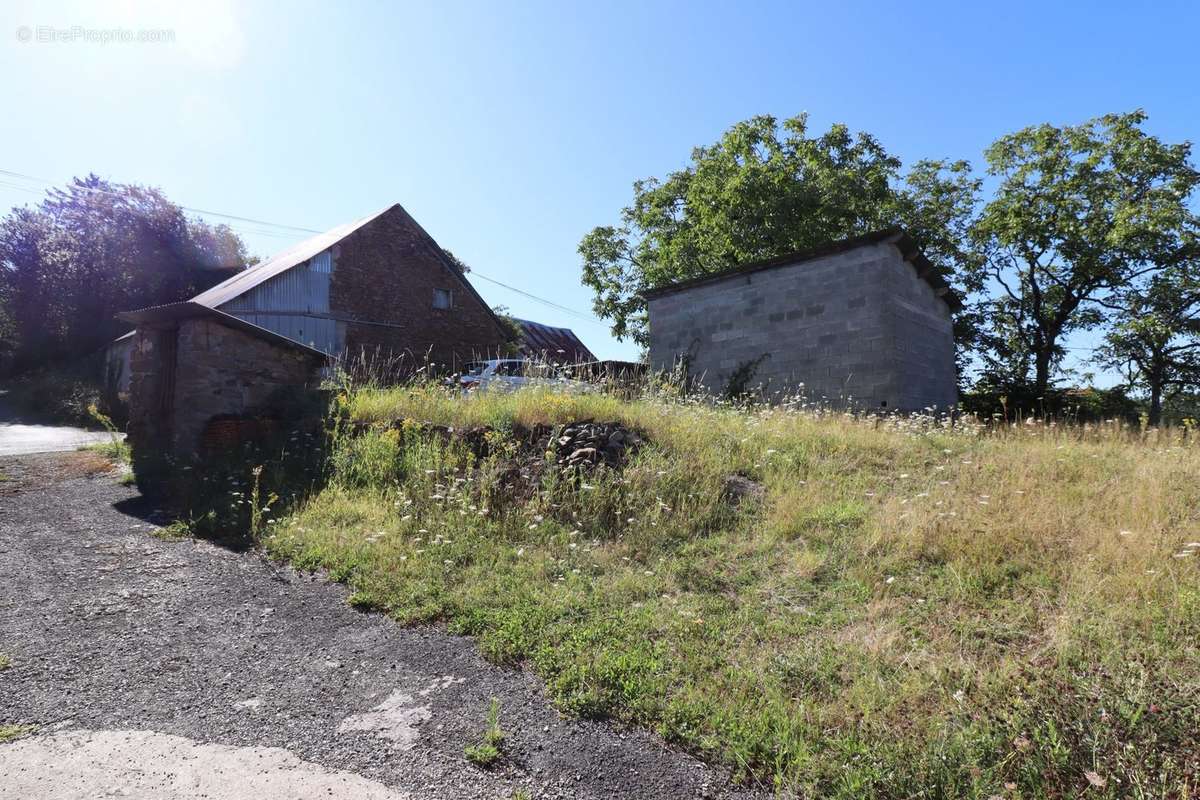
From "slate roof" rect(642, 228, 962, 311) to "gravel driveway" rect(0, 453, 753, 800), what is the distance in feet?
34.8

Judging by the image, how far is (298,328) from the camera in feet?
57.7

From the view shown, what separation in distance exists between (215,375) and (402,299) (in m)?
12.7

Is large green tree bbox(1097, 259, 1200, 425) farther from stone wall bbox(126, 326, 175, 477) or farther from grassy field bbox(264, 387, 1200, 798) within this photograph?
stone wall bbox(126, 326, 175, 477)

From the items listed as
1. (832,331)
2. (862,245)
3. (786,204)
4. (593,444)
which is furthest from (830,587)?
(786,204)

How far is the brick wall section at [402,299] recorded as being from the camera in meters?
19.0

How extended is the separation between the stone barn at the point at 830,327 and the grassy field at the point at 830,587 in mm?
4337

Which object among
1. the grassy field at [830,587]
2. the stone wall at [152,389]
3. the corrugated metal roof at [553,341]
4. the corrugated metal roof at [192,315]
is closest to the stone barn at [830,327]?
the grassy field at [830,587]

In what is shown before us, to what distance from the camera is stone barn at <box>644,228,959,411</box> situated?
1118cm

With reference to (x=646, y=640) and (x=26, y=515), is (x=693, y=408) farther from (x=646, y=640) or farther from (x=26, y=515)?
(x=26, y=515)

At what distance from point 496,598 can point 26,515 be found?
5.61 metres

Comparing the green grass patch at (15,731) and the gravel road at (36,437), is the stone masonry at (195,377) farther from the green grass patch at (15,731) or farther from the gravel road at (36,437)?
the green grass patch at (15,731)

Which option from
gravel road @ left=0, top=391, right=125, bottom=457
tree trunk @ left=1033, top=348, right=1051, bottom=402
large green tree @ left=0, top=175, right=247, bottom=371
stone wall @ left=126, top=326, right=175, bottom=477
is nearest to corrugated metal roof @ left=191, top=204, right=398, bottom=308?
gravel road @ left=0, top=391, right=125, bottom=457

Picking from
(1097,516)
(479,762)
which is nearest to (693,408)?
(1097,516)

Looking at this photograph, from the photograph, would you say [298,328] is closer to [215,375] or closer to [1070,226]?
[215,375]
